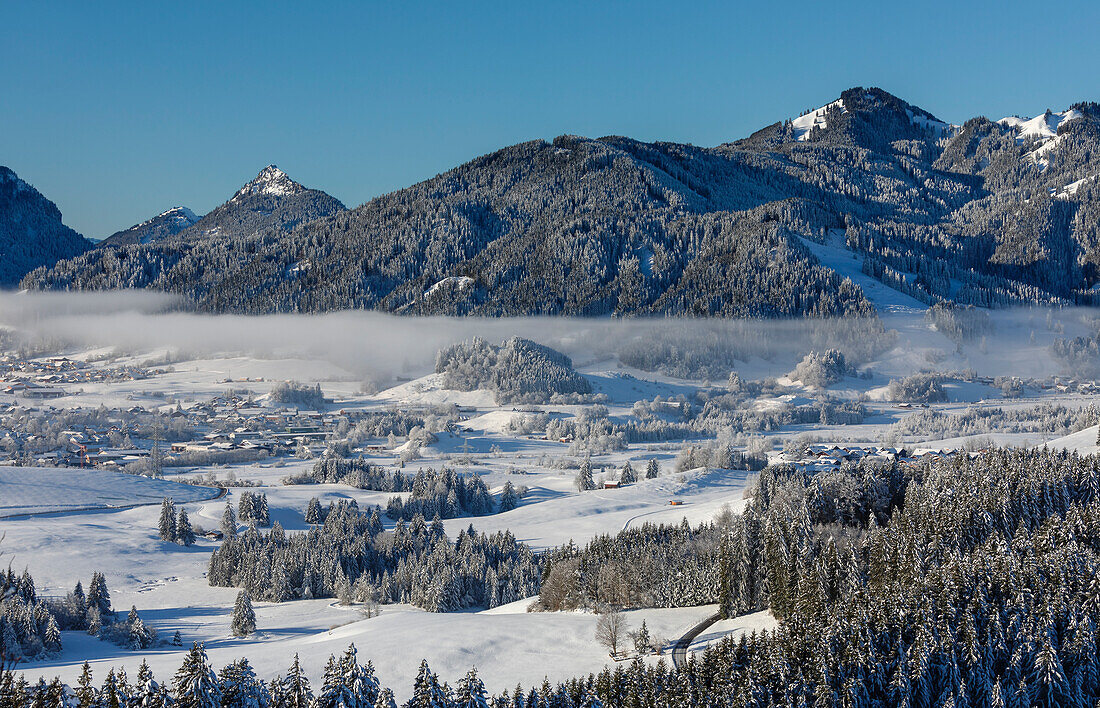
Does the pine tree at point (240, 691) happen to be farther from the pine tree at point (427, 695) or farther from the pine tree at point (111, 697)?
the pine tree at point (427, 695)

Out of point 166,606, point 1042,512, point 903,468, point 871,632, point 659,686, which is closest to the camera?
point 659,686

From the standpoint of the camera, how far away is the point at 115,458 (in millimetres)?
177125

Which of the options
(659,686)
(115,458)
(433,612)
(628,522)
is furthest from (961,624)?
(115,458)

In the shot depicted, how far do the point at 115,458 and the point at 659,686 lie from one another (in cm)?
14779

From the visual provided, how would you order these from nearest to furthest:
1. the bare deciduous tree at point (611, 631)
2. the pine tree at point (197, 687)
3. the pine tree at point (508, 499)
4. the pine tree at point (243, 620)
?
the pine tree at point (197, 687) → the bare deciduous tree at point (611, 631) → the pine tree at point (243, 620) → the pine tree at point (508, 499)

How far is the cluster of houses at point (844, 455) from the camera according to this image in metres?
142

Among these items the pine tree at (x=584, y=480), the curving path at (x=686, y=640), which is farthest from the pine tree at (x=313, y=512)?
the curving path at (x=686, y=640)

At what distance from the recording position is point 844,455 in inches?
6043

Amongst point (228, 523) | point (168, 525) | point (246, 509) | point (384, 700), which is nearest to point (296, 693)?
point (384, 700)

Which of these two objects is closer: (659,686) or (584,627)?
(659,686)

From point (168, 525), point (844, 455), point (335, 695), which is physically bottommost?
point (844, 455)

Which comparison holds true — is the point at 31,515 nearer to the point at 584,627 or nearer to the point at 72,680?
the point at 72,680

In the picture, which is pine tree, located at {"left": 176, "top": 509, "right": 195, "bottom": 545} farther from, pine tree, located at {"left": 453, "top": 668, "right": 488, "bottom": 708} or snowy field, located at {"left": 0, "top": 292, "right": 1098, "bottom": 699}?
pine tree, located at {"left": 453, "top": 668, "right": 488, "bottom": 708}

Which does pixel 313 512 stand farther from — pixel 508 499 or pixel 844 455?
pixel 844 455
